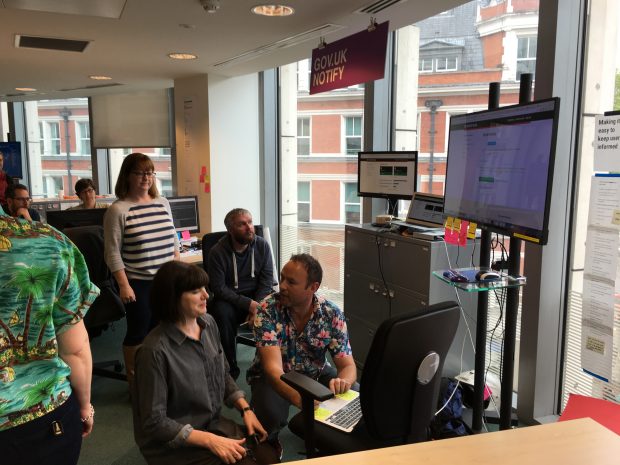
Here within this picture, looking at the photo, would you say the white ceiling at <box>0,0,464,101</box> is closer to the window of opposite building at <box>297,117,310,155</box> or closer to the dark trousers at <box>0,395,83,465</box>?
the window of opposite building at <box>297,117,310,155</box>

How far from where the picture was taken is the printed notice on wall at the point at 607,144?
2.25 meters

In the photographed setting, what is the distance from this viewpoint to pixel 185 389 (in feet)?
6.02

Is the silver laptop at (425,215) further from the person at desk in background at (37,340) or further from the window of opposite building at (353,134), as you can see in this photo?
the person at desk in background at (37,340)

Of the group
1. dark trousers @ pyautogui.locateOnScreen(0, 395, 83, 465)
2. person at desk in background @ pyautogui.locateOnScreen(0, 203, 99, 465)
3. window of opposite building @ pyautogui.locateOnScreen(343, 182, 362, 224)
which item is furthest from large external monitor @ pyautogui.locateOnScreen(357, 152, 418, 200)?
dark trousers @ pyautogui.locateOnScreen(0, 395, 83, 465)

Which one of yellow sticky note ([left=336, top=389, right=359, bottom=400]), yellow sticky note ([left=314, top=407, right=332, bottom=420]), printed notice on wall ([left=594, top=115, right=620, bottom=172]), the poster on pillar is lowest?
yellow sticky note ([left=314, top=407, right=332, bottom=420])

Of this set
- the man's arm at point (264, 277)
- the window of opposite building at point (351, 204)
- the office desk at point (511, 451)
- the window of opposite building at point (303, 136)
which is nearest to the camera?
the office desk at point (511, 451)

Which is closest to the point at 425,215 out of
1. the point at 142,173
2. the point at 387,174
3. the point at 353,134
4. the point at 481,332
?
the point at 387,174

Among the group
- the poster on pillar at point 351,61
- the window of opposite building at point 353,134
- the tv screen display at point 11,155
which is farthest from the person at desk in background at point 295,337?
the tv screen display at point 11,155

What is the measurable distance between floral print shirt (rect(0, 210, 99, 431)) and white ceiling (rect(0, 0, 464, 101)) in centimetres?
210

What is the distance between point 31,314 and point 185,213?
3598 millimetres

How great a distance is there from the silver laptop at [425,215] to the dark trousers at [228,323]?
133 cm

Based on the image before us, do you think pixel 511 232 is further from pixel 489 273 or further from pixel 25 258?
pixel 25 258

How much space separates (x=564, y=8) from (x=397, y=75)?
5.29 feet

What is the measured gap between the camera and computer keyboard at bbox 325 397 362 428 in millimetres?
2014
